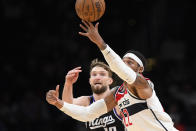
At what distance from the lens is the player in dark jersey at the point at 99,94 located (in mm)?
5992

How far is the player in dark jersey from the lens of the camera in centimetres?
599

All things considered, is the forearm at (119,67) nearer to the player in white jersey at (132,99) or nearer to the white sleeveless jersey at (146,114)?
the player in white jersey at (132,99)

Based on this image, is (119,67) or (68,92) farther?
(68,92)

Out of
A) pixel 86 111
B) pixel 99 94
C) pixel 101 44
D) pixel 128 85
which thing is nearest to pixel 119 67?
pixel 101 44

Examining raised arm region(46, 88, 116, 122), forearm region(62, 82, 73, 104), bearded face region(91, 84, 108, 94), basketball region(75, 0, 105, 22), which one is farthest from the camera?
bearded face region(91, 84, 108, 94)

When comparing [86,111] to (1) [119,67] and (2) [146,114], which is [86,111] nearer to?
(2) [146,114]

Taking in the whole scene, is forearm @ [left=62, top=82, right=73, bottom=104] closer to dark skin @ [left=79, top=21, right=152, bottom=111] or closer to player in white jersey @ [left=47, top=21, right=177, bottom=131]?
player in white jersey @ [left=47, top=21, right=177, bottom=131]

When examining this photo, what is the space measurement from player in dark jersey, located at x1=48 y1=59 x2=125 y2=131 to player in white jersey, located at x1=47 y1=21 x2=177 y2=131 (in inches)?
31.1

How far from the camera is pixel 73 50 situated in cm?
1081

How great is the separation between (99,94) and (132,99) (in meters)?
1.57

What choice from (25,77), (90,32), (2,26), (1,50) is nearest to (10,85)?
(25,77)

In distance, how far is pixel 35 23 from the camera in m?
11.1

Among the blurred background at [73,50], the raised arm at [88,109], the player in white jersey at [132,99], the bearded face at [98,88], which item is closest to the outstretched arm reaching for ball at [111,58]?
the player in white jersey at [132,99]

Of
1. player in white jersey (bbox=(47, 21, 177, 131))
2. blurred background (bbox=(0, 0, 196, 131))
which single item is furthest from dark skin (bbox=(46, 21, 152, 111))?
blurred background (bbox=(0, 0, 196, 131))
